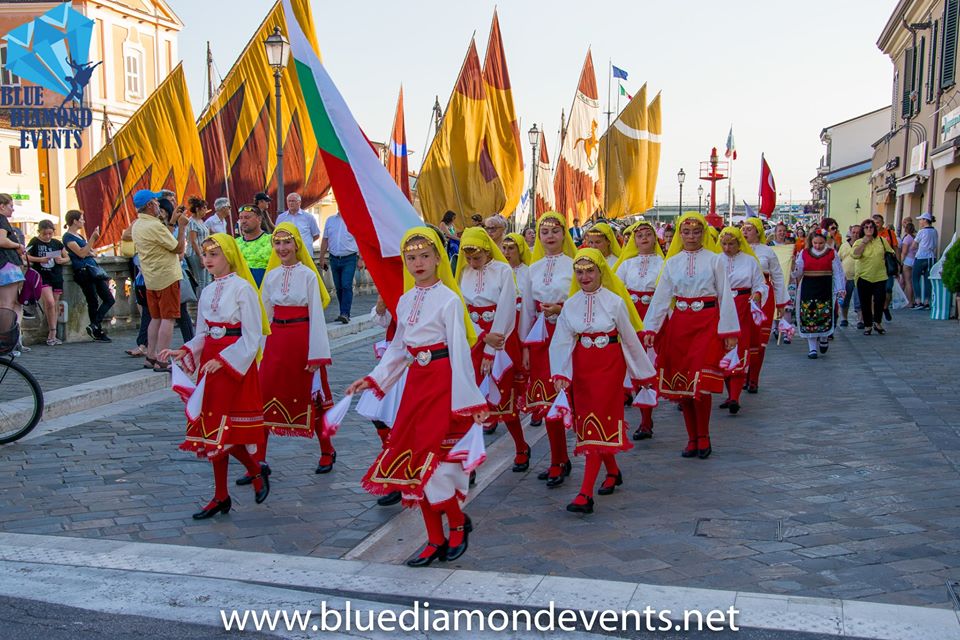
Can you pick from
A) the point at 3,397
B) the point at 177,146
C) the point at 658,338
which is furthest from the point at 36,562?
the point at 177,146

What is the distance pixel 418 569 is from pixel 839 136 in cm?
5763

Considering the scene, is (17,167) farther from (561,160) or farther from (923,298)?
(923,298)

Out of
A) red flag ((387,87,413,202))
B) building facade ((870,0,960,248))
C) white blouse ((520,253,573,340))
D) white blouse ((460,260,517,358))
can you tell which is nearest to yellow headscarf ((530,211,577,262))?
white blouse ((520,253,573,340))

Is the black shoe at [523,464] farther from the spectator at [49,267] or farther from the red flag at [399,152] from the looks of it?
the red flag at [399,152]

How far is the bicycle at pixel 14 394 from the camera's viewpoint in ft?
22.9

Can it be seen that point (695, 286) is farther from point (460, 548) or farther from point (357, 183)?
point (460, 548)

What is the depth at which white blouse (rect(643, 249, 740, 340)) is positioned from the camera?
22.6 ft

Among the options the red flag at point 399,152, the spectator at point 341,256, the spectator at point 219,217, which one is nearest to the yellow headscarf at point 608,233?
the spectator at point 219,217

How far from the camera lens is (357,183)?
534cm

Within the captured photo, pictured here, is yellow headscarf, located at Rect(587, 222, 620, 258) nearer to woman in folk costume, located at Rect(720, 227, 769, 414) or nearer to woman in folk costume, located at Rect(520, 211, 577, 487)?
woman in folk costume, located at Rect(520, 211, 577, 487)

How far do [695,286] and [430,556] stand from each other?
11.0 ft

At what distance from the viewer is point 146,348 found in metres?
10.4

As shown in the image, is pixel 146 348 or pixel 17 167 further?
pixel 17 167

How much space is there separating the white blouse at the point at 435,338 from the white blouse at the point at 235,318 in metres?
1.03
